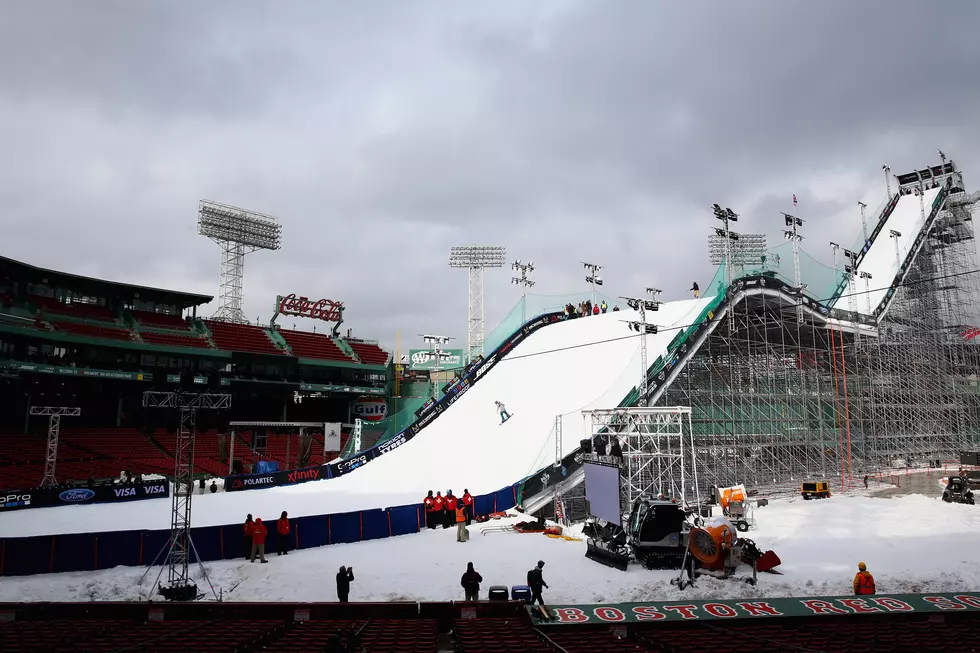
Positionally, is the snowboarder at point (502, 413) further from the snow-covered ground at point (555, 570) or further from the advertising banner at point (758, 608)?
the advertising banner at point (758, 608)

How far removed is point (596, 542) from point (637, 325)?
36.4ft

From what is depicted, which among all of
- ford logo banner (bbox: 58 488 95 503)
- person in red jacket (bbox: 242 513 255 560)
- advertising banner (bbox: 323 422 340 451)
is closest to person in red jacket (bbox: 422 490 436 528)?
person in red jacket (bbox: 242 513 255 560)

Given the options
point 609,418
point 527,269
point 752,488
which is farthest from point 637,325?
point 527,269

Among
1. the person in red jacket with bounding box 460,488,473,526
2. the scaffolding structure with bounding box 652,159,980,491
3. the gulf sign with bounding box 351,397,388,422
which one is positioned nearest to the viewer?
the person in red jacket with bounding box 460,488,473,526

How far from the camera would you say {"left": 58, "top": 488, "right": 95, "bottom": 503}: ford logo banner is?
2405cm

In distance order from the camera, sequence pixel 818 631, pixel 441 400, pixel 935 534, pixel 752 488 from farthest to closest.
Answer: pixel 441 400
pixel 752 488
pixel 935 534
pixel 818 631

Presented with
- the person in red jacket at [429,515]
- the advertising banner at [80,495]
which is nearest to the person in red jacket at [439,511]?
the person in red jacket at [429,515]

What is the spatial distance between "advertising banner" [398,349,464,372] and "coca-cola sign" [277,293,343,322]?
7.68 meters

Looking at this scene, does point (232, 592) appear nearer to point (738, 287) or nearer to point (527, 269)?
point (738, 287)

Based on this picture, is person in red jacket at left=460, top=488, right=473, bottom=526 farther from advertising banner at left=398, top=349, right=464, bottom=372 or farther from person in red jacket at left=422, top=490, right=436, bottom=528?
advertising banner at left=398, top=349, right=464, bottom=372

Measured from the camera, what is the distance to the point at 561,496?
2569cm

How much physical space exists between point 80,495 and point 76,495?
131 millimetres

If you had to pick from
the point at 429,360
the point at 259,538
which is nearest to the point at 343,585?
the point at 259,538

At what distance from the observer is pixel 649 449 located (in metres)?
29.1
